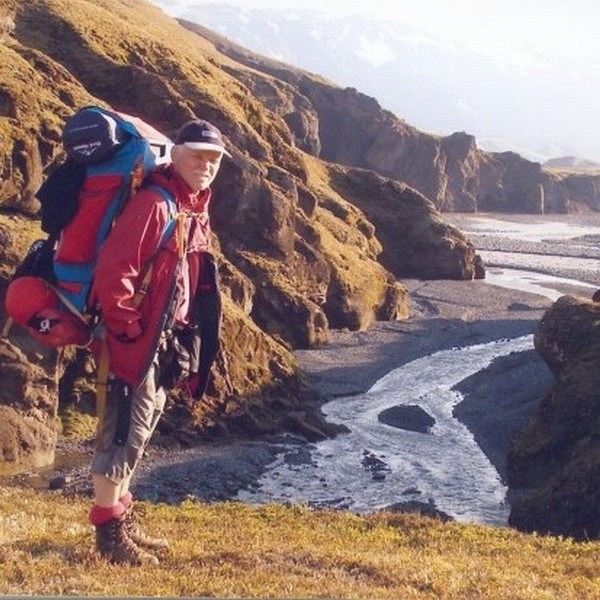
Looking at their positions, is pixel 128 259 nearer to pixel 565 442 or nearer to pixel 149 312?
pixel 149 312

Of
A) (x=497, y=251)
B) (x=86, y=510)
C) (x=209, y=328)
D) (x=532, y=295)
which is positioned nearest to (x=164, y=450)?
(x=86, y=510)

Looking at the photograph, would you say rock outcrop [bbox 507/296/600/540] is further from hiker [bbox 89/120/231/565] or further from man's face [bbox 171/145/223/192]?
man's face [bbox 171/145/223/192]

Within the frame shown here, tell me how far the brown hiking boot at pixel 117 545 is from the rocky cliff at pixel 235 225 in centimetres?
2044

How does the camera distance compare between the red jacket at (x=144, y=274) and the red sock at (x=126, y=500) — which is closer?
the red jacket at (x=144, y=274)

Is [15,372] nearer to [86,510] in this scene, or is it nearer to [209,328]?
[86,510]

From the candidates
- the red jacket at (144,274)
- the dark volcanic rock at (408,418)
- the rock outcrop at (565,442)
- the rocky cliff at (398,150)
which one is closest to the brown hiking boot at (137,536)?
the red jacket at (144,274)

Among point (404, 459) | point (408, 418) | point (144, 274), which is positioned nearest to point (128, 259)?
point (144, 274)

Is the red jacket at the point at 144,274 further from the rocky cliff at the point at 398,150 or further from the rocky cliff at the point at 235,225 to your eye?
the rocky cliff at the point at 398,150

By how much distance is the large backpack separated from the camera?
28.1 feet

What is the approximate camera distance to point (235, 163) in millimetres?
51938

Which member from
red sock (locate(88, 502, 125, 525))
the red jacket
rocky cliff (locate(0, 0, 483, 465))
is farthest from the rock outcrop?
the red jacket

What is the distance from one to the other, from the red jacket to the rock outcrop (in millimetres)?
16613

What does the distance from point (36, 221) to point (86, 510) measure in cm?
2610

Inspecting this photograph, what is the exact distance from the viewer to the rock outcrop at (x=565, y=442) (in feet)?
82.1
